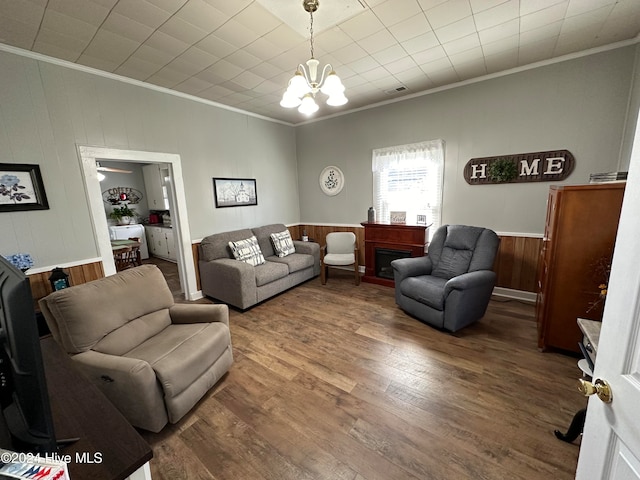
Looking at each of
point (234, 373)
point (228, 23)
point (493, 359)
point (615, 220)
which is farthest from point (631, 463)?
point (228, 23)

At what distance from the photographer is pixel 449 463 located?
143cm

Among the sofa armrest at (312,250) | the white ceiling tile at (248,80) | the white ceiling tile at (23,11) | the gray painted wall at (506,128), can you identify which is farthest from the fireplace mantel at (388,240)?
the white ceiling tile at (23,11)

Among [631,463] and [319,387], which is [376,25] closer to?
[631,463]

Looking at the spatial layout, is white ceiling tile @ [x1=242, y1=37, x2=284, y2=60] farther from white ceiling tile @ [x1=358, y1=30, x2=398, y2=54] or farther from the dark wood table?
the dark wood table

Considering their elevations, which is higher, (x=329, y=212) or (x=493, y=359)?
(x=329, y=212)

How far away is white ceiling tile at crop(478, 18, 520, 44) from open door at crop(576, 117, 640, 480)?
7.50 ft

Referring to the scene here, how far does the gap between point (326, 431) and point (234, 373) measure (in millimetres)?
954

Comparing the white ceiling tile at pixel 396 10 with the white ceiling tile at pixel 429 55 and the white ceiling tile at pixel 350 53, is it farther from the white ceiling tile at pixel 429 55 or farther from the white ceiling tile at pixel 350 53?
the white ceiling tile at pixel 429 55

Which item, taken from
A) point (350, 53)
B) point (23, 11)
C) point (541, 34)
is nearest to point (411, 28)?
point (350, 53)

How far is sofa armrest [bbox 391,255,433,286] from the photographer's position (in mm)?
3088

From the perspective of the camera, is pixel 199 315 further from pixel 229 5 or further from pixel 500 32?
pixel 500 32

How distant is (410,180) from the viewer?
397cm

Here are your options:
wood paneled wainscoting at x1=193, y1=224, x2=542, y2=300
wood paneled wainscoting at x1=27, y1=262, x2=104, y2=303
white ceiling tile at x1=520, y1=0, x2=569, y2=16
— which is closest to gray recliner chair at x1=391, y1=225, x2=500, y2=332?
wood paneled wainscoting at x1=193, y1=224, x2=542, y2=300

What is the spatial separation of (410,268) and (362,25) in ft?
7.92
